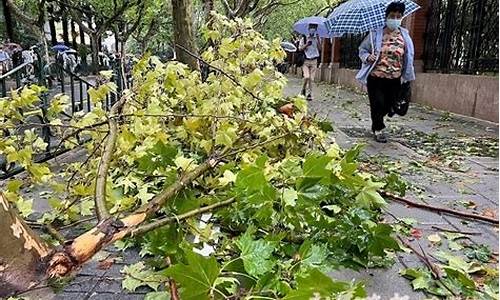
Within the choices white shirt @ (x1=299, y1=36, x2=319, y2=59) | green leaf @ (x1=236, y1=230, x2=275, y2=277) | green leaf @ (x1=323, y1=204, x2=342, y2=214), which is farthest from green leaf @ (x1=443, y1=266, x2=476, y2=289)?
white shirt @ (x1=299, y1=36, x2=319, y2=59)

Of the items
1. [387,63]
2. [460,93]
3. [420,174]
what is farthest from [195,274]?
[460,93]

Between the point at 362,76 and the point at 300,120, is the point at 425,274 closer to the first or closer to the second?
the point at 300,120

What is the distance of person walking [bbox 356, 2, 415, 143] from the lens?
6.34 m

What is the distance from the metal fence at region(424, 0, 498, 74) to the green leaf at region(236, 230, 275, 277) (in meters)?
7.79

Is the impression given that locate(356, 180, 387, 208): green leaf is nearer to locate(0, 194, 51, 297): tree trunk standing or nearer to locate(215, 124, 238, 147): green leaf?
locate(215, 124, 238, 147): green leaf

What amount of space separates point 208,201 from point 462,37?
9132 mm

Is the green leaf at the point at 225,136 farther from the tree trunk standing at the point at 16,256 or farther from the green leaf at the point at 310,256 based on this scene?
the tree trunk standing at the point at 16,256

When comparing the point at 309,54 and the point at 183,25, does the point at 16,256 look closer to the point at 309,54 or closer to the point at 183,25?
the point at 183,25

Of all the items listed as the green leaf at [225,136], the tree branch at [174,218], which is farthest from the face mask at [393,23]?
the tree branch at [174,218]

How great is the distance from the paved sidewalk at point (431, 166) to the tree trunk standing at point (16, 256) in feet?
4.46

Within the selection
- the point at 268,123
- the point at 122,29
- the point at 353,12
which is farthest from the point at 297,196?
the point at 122,29

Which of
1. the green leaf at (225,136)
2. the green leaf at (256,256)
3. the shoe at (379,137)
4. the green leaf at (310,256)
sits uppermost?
the green leaf at (225,136)

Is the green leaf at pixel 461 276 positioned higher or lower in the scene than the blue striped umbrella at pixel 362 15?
lower

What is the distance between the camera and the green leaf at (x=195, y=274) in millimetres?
1481
